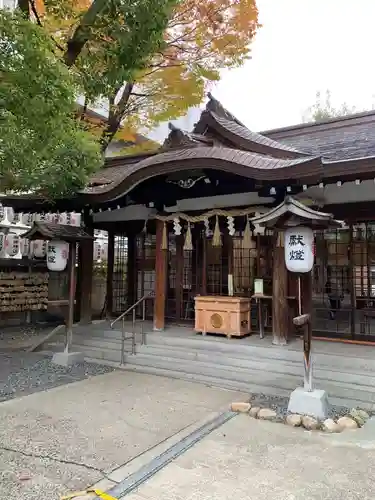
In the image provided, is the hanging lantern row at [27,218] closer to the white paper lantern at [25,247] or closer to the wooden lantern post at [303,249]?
the white paper lantern at [25,247]

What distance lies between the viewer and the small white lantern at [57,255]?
324 inches

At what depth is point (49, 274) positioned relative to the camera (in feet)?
41.5

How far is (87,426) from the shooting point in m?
4.74

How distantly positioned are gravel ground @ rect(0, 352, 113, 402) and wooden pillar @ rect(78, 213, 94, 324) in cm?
225

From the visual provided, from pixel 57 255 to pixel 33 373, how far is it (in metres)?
2.37

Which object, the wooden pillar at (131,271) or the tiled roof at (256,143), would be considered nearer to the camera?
the tiled roof at (256,143)

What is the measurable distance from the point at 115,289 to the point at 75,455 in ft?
25.4

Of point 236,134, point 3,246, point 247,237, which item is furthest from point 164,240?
point 3,246

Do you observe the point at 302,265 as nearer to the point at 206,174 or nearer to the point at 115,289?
the point at 206,174

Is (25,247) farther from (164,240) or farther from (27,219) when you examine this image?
(164,240)

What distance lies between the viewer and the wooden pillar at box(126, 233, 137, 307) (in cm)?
1116

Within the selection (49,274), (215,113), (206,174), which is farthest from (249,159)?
(49,274)

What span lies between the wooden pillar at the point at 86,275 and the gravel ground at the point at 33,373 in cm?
225

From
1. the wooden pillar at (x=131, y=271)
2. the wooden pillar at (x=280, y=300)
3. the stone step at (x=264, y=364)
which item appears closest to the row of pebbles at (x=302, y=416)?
the stone step at (x=264, y=364)
